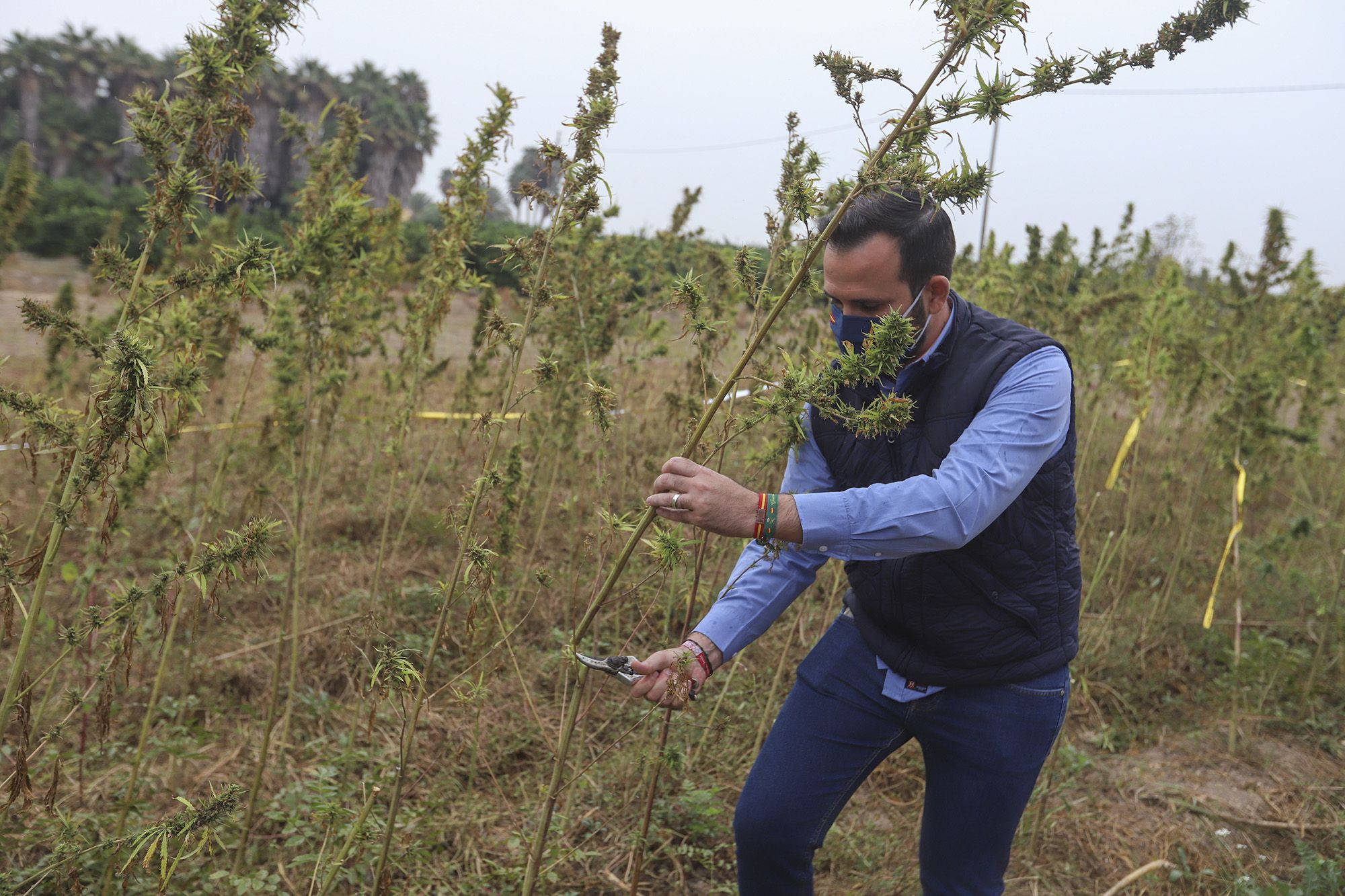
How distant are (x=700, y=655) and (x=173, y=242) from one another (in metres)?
1.46

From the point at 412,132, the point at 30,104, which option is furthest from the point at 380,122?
the point at 30,104

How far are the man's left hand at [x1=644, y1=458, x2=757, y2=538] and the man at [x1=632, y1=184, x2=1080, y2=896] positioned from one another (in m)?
0.48

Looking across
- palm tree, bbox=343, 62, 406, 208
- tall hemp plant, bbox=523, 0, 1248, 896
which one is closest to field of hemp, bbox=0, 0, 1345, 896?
tall hemp plant, bbox=523, 0, 1248, 896

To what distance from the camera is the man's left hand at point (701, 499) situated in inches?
62.7

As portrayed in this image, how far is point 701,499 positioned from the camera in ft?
5.24

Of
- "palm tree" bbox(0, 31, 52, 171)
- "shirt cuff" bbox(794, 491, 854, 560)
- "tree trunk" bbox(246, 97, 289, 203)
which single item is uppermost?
"palm tree" bbox(0, 31, 52, 171)

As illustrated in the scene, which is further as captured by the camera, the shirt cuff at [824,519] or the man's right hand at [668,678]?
the man's right hand at [668,678]

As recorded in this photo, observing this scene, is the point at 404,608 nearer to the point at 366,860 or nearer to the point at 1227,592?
the point at 366,860

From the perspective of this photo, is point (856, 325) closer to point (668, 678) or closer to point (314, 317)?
point (668, 678)

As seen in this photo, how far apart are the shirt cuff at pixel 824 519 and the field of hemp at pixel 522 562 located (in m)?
0.16

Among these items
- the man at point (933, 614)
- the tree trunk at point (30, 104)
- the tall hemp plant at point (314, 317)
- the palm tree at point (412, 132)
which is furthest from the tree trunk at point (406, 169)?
the man at point (933, 614)

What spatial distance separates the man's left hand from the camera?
1.59 meters

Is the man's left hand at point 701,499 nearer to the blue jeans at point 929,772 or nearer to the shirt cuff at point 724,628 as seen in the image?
the shirt cuff at point 724,628

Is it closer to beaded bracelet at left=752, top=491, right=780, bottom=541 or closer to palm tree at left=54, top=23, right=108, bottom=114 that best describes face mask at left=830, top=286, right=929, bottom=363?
beaded bracelet at left=752, top=491, right=780, bottom=541
